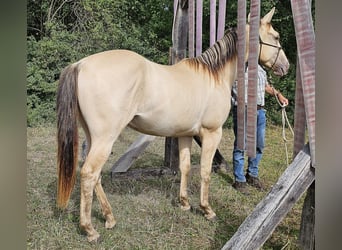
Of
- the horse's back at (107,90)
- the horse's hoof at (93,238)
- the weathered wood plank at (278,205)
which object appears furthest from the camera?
the horse's hoof at (93,238)

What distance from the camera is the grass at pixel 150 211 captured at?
1495mm

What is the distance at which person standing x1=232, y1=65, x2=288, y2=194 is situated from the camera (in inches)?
59.6

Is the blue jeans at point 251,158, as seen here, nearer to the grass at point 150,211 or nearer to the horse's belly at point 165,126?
the grass at point 150,211

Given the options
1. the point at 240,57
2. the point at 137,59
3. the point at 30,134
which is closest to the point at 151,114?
the point at 137,59

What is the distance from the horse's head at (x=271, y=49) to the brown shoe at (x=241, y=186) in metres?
0.51

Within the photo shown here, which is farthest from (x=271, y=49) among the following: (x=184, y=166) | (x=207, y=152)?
(x=184, y=166)

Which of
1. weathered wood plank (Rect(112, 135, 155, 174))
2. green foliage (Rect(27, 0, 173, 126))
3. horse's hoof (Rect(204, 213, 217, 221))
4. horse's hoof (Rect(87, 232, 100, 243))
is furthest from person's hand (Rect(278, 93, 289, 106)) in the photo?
horse's hoof (Rect(87, 232, 100, 243))

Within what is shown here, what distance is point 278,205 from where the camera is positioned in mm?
1256

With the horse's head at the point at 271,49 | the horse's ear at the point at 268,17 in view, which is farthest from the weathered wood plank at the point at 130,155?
the horse's ear at the point at 268,17

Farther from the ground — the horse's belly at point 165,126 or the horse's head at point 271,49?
the horse's head at point 271,49

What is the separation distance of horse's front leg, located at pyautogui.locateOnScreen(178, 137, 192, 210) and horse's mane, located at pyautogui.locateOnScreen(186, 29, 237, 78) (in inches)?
13.6

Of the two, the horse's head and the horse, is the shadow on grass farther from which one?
the horse's head
